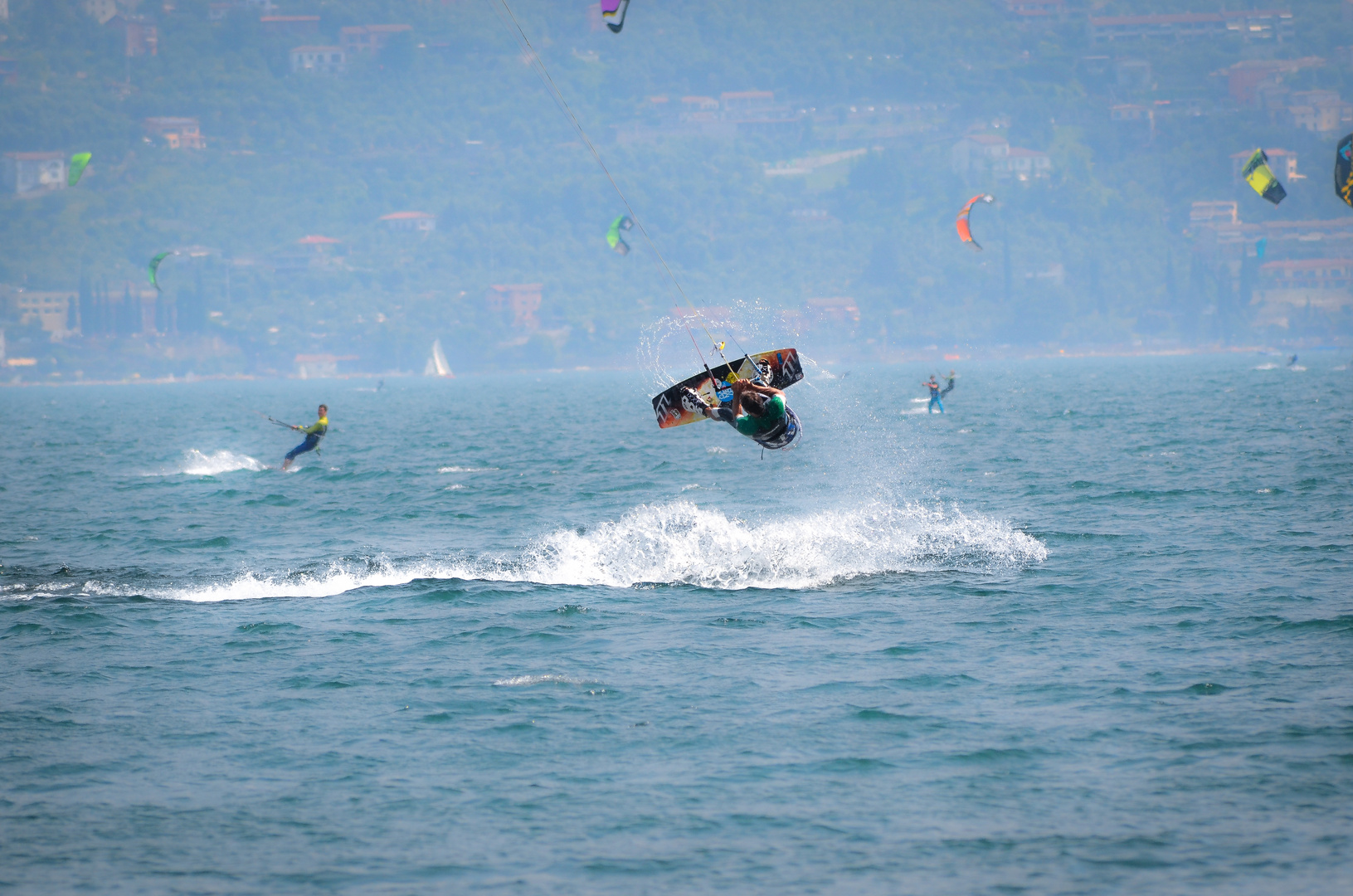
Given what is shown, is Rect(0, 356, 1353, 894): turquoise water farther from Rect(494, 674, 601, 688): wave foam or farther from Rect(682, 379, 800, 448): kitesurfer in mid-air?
Rect(682, 379, 800, 448): kitesurfer in mid-air

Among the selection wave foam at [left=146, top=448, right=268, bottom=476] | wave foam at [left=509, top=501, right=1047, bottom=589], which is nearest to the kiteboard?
wave foam at [left=509, top=501, right=1047, bottom=589]

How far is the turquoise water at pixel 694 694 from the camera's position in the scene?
12.7 meters

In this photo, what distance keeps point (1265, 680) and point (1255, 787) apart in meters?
3.88

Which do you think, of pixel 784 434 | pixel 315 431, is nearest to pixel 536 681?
pixel 784 434

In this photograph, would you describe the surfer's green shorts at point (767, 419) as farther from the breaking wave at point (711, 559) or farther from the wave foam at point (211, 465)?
the wave foam at point (211, 465)

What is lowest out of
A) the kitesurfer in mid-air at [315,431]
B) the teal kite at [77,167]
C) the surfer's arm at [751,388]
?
the kitesurfer in mid-air at [315,431]

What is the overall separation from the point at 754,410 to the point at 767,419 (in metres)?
0.28

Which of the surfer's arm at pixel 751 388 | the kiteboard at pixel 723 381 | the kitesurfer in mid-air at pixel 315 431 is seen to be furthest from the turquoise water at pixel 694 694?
the surfer's arm at pixel 751 388

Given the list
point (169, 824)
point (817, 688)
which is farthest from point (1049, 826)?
point (169, 824)

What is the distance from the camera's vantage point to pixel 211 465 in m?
53.9

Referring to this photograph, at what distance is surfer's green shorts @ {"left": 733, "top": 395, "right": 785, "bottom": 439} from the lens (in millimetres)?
22438

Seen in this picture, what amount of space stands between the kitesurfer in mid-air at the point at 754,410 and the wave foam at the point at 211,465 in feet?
108

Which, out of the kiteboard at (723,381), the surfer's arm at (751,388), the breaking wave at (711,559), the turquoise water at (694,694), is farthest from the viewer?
the breaking wave at (711,559)

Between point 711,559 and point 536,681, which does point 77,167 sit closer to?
point 711,559
